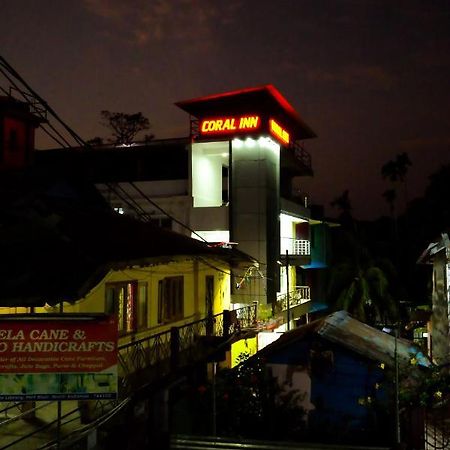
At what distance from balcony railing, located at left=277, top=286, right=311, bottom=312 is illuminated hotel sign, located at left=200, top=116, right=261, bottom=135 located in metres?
10.0

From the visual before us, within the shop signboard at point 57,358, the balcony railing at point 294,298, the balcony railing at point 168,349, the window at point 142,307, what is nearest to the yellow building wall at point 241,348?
the balcony railing at point 294,298

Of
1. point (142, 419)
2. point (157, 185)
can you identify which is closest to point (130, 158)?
point (157, 185)

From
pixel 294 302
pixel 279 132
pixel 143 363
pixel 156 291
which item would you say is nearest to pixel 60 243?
pixel 143 363

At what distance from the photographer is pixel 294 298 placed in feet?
107

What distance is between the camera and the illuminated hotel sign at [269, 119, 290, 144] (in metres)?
28.2

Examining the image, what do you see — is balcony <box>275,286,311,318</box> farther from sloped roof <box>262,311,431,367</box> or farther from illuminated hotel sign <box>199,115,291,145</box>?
sloped roof <box>262,311,431,367</box>

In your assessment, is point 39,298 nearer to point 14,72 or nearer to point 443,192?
point 14,72

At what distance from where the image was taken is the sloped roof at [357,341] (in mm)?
12227

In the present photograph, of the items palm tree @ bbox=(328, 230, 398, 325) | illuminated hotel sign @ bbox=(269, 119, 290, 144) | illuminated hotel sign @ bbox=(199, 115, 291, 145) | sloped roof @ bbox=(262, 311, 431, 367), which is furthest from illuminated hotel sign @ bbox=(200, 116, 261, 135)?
palm tree @ bbox=(328, 230, 398, 325)

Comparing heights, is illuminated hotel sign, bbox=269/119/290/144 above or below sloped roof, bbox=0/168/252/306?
above

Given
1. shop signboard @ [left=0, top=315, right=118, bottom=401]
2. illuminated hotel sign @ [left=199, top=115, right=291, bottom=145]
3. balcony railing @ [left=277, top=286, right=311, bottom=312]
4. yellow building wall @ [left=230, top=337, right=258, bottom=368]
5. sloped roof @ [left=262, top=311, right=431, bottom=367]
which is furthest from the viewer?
balcony railing @ [left=277, top=286, right=311, bottom=312]

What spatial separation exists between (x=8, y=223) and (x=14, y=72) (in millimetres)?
3589

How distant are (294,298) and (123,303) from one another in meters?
19.4

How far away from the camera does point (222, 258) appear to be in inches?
679
